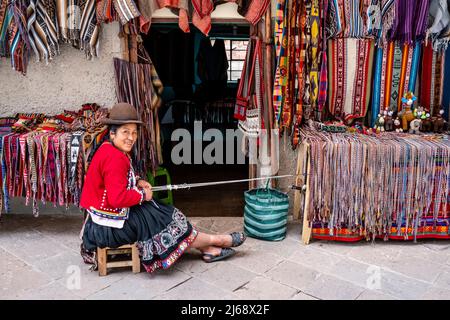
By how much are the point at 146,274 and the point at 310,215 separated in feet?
4.76

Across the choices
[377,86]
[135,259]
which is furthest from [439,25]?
[135,259]

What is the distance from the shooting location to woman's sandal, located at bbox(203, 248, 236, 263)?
3.78m

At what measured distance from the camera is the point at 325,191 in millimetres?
4023

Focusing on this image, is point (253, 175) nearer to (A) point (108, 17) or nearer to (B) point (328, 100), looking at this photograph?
(B) point (328, 100)

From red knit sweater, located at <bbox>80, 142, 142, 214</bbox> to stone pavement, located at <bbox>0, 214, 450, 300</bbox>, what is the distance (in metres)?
0.58

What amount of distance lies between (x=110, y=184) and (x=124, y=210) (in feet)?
0.81

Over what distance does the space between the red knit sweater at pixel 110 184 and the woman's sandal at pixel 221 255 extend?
777 mm

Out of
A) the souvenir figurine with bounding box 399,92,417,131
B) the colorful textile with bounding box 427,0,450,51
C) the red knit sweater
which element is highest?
the colorful textile with bounding box 427,0,450,51

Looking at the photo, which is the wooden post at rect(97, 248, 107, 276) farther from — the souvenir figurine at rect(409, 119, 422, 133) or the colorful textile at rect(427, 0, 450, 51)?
the colorful textile at rect(427, 0, 450, 51)

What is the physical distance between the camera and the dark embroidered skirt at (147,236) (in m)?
3.44

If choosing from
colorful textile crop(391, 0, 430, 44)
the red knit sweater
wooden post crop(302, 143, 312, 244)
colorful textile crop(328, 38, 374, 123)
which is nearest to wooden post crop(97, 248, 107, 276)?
the red knit sweater

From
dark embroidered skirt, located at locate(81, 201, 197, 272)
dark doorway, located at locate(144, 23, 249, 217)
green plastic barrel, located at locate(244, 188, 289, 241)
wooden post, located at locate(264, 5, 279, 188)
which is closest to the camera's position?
dark embroidered skirt, located at locate(81, 201, 197, 272)

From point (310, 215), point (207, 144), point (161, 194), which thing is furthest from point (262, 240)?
point (207, 144)

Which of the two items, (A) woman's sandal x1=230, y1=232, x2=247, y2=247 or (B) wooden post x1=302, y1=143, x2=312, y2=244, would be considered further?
(B) wooden post x1=302, y1=143, x2=312, y2=244
